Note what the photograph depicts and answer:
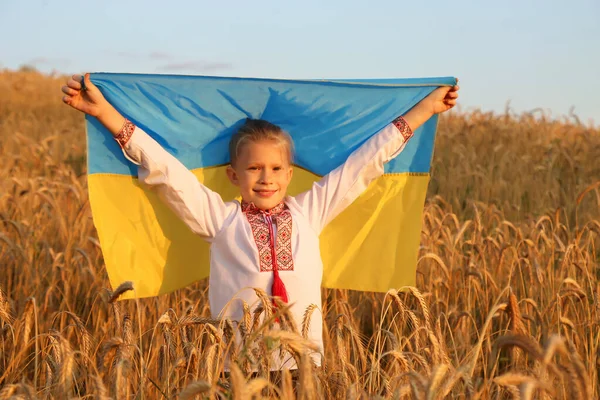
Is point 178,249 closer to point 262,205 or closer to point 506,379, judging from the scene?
point 262,205

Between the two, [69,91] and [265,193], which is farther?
[265,193]

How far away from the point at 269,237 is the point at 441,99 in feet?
3.35

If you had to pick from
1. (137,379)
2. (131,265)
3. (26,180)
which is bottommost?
(137,379)

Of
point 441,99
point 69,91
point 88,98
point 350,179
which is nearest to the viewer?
point 69,91

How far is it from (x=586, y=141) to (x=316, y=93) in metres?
6.50

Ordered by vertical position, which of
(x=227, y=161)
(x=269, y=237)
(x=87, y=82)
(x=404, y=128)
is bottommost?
(x=269, y=237)

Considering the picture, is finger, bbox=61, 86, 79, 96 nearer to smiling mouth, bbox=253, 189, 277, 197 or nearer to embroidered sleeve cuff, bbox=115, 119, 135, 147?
embroidered sleeve cuff, bbox=115, 119, 135, 147

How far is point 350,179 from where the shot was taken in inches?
125

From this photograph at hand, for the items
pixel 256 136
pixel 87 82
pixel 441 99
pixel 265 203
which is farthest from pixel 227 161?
pixel 441 99

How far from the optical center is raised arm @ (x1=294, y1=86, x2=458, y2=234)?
312 cm

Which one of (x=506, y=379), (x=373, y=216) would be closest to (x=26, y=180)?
(x=373, y=216)

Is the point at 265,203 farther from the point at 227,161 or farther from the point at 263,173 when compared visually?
the point at 227,161

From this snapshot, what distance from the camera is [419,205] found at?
351 centimetres

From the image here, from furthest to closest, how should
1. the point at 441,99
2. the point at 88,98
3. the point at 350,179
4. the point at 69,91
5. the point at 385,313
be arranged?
the point at 441,99, the point at 350,179, the point at 88,98, the point at 69,91, the point at 385,313
